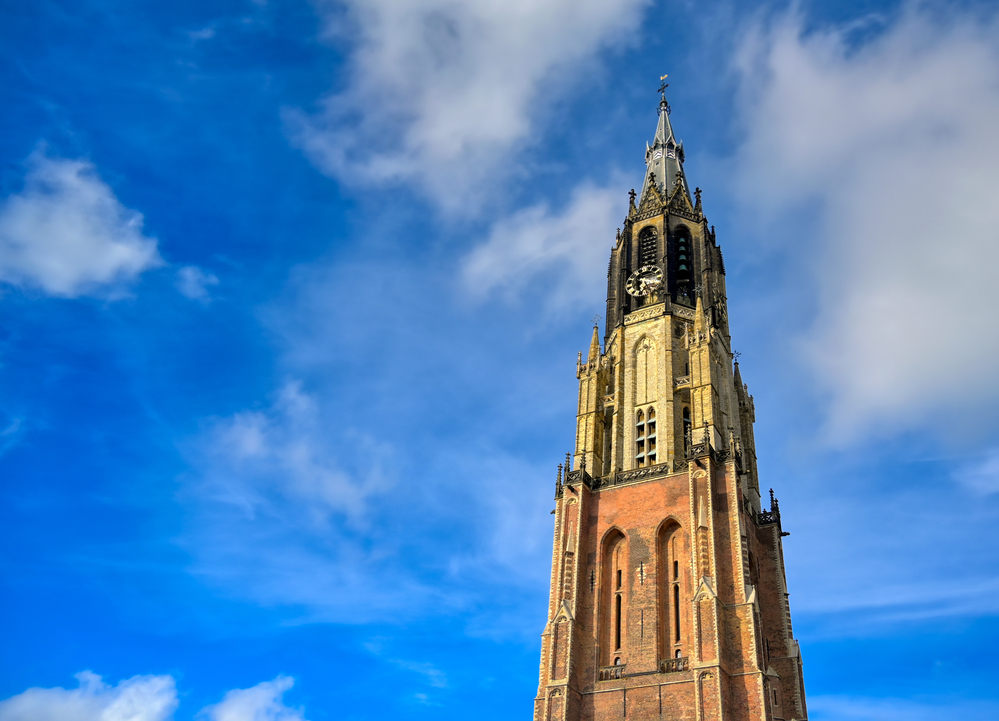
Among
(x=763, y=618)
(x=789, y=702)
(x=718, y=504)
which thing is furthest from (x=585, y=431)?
(x=789, y=702)

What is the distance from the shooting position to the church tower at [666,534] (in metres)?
44.8

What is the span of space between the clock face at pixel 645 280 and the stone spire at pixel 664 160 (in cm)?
1007

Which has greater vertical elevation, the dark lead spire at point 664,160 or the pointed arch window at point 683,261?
the dark lead spire at point 664,160

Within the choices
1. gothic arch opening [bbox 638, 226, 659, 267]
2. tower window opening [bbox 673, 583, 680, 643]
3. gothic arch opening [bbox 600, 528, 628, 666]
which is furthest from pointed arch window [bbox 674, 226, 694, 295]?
tower window opening [bbox 673, 583, 680, 643]

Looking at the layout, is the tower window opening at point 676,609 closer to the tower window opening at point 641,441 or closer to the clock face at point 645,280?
the tower window opening at point 641,441

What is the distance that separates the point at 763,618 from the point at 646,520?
9844 mm


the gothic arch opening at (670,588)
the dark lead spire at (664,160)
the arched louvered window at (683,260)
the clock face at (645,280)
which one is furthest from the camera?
the dark lead spire at (664,160)

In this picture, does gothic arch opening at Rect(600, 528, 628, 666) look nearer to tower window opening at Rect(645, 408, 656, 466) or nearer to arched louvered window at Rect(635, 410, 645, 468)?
arched louvered window at Rect(635, 410, 645, 468)

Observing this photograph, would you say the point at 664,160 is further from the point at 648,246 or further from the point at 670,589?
the point at 670,589

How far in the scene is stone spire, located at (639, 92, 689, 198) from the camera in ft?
259

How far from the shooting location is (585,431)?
59750 millimetres

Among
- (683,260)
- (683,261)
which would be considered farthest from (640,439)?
(683,260)

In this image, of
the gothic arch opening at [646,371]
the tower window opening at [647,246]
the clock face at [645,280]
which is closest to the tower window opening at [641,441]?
the gothic arch opening at [646,371]

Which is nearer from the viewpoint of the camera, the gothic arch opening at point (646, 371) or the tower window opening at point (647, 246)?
the gothic arch opening at point (646, 371)
